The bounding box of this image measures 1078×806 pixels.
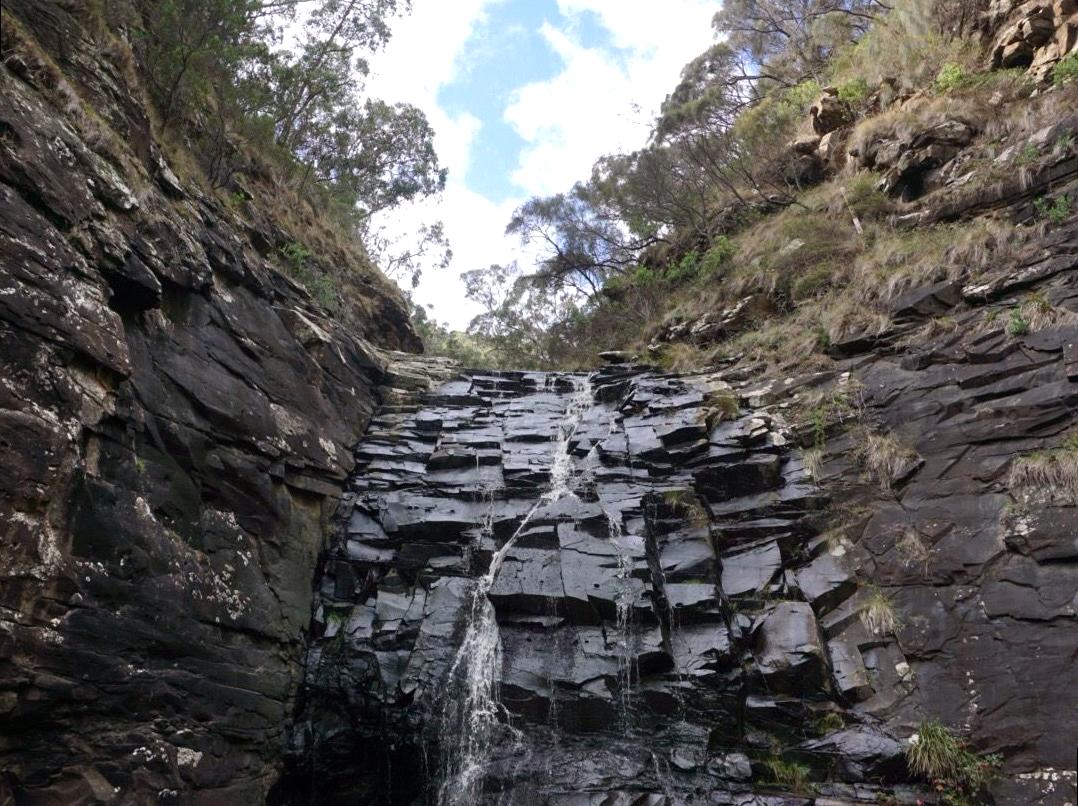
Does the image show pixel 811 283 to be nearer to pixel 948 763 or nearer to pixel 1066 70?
pixel 1066 70

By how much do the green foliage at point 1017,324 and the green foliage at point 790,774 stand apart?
6409 mm

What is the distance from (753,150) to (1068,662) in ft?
55.4

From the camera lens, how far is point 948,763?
6863mm

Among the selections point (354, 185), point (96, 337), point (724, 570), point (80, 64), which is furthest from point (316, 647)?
point (354, 185)

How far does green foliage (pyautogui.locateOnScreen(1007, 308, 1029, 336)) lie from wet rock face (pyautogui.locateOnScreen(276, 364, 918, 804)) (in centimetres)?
336

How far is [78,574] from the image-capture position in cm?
640

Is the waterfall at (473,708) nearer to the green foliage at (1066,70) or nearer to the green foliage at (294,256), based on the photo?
the green foliage at (294,256)

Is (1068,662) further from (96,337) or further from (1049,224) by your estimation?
(96,337)

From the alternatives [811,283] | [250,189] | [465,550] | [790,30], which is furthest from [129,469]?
[790,30]

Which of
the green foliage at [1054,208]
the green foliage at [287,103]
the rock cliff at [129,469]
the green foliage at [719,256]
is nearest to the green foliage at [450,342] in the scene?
the green foliage at [287,103]

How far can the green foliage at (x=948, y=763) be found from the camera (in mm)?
6664

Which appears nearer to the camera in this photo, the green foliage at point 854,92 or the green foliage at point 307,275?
the green foliage at point 307,275

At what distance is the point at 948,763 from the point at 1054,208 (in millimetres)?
8562

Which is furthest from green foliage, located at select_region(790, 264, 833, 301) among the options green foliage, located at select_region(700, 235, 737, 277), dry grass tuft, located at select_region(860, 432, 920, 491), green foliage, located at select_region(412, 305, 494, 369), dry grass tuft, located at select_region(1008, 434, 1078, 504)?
green foliage, located at select_region(412, 305, 494, 369)
